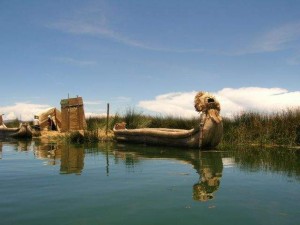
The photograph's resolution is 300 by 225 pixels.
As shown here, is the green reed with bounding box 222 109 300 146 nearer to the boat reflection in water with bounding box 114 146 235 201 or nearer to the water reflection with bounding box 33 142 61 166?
the boat reflection in water with bounding box 114 146 235 201

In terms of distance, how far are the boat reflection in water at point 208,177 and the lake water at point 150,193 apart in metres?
0.01

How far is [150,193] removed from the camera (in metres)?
5.34

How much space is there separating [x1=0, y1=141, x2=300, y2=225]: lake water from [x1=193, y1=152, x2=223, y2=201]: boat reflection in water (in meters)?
0.01

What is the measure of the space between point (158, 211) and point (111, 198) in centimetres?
91

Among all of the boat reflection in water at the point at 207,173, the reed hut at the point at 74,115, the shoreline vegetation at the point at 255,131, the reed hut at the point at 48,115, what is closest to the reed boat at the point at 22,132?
the reed hut at the point at 74,115

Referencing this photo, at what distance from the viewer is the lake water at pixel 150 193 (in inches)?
161

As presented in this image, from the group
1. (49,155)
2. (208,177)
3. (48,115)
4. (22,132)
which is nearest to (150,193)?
(208,177)

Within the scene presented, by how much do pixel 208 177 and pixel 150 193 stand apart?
5.96 feet

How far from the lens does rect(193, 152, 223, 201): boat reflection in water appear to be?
527 centimetres

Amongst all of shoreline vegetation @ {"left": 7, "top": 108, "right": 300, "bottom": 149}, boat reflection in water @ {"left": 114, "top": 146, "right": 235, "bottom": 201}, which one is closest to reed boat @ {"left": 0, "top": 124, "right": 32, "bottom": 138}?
shoreline vegetation @ {"left": 7, "top": 108, "right": 300, "bottom": 149}

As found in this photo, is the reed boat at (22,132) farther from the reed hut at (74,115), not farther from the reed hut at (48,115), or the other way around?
the reed hut at (48,115)

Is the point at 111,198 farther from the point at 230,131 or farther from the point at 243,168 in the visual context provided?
the point at 230,131

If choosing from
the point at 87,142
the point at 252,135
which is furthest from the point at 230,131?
the point at 87,142

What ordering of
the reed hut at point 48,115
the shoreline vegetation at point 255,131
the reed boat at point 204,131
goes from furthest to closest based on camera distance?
the reed hut at point 48,115, the shoreline vegetation at point 255,131, the reed boat at point 204,131
